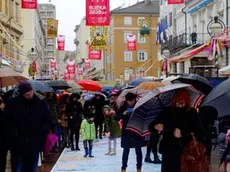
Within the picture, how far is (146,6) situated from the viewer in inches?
3307

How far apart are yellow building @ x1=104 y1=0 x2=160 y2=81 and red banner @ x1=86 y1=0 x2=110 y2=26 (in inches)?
2153

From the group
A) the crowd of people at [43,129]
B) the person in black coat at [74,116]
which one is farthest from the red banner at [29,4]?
the crowd of people at [43,129]

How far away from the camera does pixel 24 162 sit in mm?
8117

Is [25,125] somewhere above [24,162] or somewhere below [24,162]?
above

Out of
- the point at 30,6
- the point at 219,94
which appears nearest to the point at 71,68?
the point at 30,6

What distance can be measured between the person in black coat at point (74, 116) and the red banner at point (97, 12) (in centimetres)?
617

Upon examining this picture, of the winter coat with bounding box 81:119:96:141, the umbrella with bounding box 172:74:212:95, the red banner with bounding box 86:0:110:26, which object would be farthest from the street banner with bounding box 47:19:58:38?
the umbrella with bounding box 172:74:212:95

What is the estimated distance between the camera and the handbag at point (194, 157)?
276 inches

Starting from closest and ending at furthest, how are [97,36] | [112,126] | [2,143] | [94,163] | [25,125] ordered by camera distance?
[25,125] → [2,143] → [94,163] → [112,126] → [97,36]

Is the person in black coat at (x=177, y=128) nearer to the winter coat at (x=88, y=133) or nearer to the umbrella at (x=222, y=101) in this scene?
the umbrella at (x=222, y=101)

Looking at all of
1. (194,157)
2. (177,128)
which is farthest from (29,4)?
(194,157)

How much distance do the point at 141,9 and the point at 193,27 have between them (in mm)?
44102

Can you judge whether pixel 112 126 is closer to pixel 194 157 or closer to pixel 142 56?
pixel 194 157

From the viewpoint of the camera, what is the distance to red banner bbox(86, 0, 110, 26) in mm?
21906
